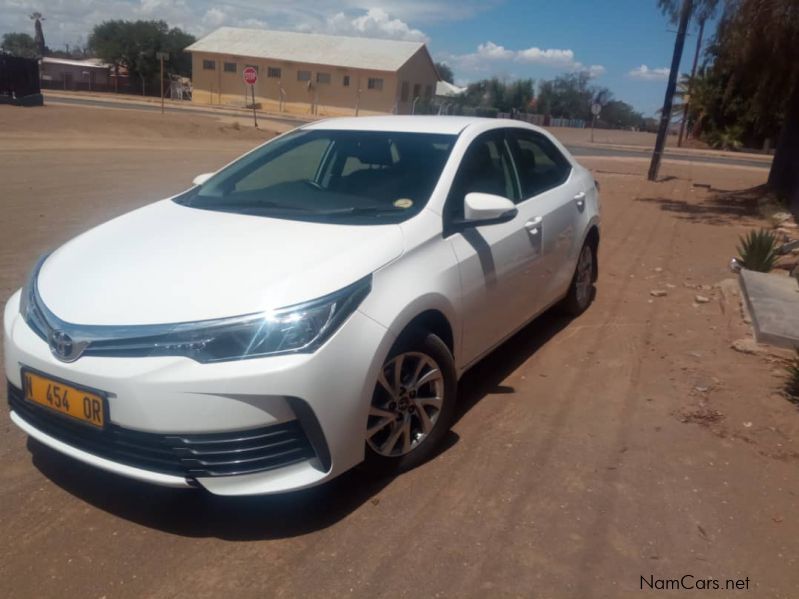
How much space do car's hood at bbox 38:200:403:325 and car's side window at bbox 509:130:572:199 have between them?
5.75 ft

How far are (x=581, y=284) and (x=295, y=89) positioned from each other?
50890 mm

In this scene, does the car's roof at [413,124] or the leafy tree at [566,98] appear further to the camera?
the leafy tree at [566,98]

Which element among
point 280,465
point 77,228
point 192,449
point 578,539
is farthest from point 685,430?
point 77,228

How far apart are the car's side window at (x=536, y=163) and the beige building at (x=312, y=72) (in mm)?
45396

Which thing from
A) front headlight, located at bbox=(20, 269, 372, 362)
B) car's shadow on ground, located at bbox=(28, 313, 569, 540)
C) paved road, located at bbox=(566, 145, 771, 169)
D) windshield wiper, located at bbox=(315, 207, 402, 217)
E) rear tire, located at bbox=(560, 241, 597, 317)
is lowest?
car's shadow on ground, located at bbox=(28, 313, 569, 540)

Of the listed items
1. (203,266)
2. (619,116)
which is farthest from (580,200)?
(619,116)

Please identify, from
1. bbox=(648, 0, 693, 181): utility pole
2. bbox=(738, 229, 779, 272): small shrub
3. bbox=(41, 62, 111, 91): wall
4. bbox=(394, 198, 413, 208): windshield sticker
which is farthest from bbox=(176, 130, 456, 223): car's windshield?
bbox=(41, 62, 111, 91): wall

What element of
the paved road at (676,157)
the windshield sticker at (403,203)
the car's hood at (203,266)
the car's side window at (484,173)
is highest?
the car's side window at (484,173)

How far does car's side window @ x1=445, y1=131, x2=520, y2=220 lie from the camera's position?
13.0ft

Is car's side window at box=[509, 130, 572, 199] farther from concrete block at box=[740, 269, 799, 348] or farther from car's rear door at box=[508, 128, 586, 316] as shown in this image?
concrete block at box=[740, 269, 799, 348]

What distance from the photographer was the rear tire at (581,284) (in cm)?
595

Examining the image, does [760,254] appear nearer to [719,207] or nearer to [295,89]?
[719,207]

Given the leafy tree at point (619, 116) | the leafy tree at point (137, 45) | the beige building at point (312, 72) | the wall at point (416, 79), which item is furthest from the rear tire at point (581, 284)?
the leafy tree at point (619, 116)

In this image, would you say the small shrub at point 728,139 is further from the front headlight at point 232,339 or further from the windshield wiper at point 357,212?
the front headlight at point 232,339
